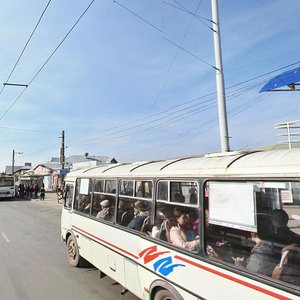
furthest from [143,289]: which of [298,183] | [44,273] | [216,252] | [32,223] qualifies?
[32,223]

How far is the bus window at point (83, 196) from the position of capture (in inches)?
316

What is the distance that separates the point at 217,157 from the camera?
4.50m

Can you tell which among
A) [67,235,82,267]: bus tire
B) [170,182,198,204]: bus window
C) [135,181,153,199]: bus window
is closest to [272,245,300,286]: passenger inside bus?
[170,182,198,204]: bus window

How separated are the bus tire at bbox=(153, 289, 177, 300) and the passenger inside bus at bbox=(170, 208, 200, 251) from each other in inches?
22.1

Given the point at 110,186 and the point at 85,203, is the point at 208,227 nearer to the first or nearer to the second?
the point at 110,186

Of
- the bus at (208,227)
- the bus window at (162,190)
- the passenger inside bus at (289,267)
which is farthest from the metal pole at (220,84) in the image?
the passenger inside bus at (289,267)

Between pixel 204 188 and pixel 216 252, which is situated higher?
pixel 204 188

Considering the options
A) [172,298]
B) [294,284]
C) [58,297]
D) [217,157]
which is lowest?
[58,297]

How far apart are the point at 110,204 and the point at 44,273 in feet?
8.21

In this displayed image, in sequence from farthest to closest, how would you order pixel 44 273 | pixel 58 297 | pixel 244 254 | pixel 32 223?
pixel 32 223 < pixel 44 273 < pixel 58 297 < pixel 244 254

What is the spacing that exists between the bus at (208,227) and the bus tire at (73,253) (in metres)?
1.82

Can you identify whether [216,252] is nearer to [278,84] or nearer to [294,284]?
[294,284]

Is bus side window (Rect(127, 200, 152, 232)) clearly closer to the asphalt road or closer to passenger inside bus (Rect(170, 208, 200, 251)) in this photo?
passenger inside bus (Rect(170, 208, 200, 251))

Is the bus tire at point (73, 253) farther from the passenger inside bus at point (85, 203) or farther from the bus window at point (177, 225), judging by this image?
the bus window at point (177, 225)
